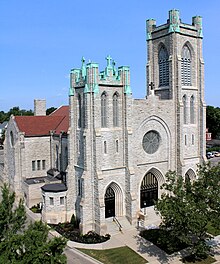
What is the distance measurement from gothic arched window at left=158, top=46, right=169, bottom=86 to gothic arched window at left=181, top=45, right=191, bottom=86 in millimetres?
1826

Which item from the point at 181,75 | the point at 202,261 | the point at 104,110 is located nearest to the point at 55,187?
the point at 104,110

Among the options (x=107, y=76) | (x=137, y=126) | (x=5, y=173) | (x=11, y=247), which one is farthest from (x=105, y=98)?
(x=5, y=173)

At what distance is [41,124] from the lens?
4262cm

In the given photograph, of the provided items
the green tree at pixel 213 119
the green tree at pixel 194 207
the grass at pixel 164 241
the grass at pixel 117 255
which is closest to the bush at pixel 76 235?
the grass at pixel 117 255

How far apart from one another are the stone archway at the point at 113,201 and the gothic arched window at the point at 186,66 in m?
14.9

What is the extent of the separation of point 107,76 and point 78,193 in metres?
12.2

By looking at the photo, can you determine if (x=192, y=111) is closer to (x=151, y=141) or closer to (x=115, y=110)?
(x=151, y=141)

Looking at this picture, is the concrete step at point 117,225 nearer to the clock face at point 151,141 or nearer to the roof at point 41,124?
the clock face at point 151,141

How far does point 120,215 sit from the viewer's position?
32.6m

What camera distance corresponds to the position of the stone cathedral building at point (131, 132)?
3030 cm

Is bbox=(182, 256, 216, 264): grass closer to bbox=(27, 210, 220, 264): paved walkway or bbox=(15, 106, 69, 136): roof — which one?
bbox=(27, 210, 220, 264): paved walkway

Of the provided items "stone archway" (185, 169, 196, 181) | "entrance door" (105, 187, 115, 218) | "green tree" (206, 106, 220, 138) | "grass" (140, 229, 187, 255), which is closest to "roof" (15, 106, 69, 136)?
"entrance door" (105, 187, 115, 218)

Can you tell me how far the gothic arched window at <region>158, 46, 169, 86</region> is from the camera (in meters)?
37.4

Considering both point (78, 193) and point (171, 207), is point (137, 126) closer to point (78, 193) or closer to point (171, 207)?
point (78, 193)
